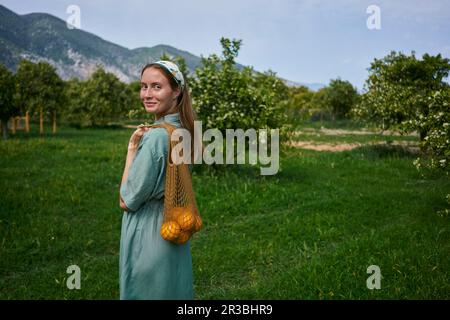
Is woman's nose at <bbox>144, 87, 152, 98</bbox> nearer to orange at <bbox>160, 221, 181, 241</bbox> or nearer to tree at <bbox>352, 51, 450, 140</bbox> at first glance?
orange at <bbox>160, 221, 181, 241</bbox>

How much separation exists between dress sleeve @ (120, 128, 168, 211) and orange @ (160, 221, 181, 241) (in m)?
0.27

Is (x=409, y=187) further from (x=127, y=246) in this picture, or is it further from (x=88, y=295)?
(x=127, y=246)

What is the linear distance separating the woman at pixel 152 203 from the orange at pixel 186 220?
0.58 ft

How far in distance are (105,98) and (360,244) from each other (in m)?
46.6

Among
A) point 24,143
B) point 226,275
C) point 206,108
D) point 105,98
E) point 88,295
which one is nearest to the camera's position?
point 88,295

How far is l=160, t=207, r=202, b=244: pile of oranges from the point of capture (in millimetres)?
2977

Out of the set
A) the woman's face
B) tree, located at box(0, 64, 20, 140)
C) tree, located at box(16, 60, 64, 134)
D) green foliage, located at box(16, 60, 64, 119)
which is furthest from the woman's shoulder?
green foliage, located at box(16, 60, 64, 119)

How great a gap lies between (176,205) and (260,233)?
6235 mm

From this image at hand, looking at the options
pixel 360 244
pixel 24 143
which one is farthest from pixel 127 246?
pixel 24 143

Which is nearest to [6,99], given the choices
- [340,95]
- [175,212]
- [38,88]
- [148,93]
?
[38,88]

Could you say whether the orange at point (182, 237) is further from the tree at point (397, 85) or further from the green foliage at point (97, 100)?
the green foliage at point (97, 100)

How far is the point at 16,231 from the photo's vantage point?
861cm

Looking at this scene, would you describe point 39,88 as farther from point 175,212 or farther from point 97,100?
point 175,212

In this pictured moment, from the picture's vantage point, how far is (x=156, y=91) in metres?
3.23
